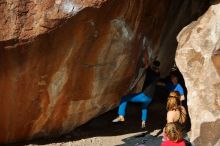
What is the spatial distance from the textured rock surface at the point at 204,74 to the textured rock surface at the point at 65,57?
26cm

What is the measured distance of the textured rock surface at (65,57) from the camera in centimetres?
846

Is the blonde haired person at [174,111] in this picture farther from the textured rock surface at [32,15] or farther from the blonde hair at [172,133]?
the textured rock surface at [32,15]

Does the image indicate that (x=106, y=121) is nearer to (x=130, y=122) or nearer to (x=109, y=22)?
(x=130, y=122)

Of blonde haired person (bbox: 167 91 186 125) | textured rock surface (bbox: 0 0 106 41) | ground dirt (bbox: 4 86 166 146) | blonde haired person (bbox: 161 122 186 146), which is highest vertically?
textured rock surface (bbox: 0 0 106 41)

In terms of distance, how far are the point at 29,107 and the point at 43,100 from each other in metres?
0.28

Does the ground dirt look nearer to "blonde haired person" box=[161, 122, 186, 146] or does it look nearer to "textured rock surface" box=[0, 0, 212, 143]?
"textured rock surface" box=[0, 0, 212, 143]

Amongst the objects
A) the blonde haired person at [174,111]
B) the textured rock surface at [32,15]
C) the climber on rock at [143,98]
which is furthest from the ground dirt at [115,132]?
the textured rock surface at [32,15]

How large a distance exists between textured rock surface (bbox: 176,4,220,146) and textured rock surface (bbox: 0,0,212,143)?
0.26 m

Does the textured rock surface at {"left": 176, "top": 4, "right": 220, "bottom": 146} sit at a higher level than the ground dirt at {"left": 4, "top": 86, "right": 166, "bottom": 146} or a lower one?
higher

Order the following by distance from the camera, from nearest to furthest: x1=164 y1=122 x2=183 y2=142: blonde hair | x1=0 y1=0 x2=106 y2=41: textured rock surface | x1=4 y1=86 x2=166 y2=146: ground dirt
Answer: x1=164 y1=122 x2=183 y2=142: blonde hair, x1=0 y1=0 x2=106 y2=41: textured rock surface, x1=4 y1=86 x2=166 y2=146: ground dirt

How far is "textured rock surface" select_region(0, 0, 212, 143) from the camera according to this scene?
846cm

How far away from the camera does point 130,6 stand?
31.3ft

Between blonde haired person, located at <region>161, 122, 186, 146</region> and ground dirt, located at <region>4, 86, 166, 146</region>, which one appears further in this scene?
ground dirt, located at <region>4, 86, 166, 146</region>

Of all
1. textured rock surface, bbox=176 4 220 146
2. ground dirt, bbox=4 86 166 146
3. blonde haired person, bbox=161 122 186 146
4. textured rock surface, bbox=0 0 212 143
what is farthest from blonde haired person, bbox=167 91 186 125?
blonde haired person, bbox=161 122 186 146
